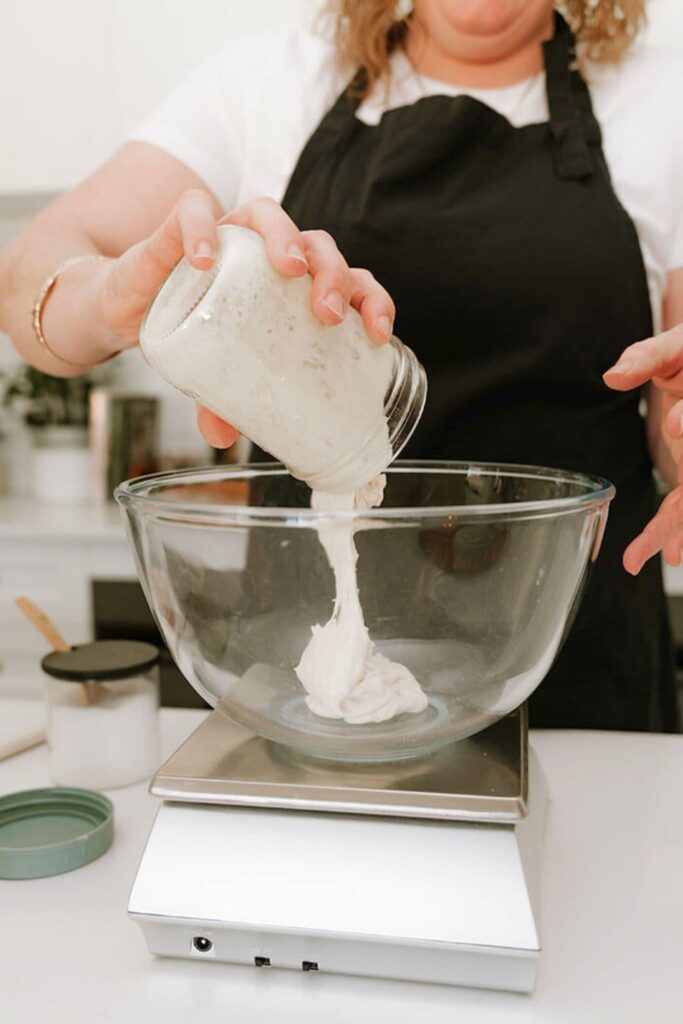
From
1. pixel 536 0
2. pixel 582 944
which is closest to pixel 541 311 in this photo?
pixel 536 0

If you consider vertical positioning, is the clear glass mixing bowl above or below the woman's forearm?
below

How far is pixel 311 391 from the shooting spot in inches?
20.4

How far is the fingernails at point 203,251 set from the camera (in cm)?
48

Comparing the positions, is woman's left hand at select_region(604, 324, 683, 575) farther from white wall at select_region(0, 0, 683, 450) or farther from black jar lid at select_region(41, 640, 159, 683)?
white wall at select_region(0, 0, 683, 450)

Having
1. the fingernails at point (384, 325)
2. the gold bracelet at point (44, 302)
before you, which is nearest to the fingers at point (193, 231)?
the fingernails at point (384, 325)

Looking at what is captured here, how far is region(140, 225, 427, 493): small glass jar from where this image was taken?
487 mm

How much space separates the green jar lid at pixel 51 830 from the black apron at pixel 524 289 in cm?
48

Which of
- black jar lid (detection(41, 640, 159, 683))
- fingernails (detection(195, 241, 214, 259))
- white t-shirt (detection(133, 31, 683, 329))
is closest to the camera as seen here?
fingernails (detection(195, 241, 214, 259))

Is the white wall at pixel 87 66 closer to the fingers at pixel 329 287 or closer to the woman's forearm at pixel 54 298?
the woman's forearm at pixel 54 298

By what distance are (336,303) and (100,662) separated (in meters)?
0.42

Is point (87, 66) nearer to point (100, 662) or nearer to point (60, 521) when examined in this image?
point (60, 521)

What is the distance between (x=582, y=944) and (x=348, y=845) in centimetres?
16

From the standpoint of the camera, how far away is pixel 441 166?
1.03 metres

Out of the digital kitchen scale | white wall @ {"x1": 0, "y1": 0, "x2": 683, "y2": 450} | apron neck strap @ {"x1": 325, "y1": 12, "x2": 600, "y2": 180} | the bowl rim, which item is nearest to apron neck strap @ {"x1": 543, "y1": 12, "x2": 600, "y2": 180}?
apron neck strap @ {"x1": 325, "y1": 12, "x2": 600, "y2": 180}
